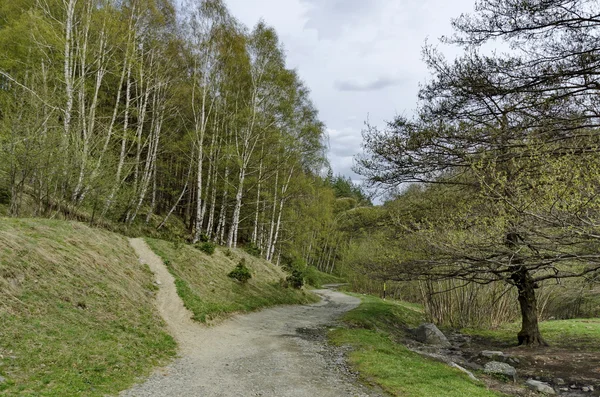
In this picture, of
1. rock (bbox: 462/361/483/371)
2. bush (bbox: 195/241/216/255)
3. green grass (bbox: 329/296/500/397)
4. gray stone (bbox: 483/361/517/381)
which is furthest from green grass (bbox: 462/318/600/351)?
bush (bbox: 195/241/216/255)

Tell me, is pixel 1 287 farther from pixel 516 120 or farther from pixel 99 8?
pixel 99 8

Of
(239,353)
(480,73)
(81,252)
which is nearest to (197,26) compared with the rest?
(81,252)

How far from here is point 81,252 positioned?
8.63m

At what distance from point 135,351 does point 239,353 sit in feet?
7.07

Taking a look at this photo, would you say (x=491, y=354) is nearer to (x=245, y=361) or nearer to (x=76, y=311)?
(x=245, y=361)

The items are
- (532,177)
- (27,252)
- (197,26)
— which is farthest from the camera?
(197,26)

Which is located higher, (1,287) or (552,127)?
(552,127)

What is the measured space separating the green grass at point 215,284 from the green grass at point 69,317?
166 cm

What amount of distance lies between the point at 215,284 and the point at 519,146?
425 inches

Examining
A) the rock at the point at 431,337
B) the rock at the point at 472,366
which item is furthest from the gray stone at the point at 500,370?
the rock at the point at 431,337

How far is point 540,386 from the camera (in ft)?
22.1

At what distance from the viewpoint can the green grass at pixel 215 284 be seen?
10.8 meters

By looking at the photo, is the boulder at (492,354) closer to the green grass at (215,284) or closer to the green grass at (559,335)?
the green grass at (559,335)

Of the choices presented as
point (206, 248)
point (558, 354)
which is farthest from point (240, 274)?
point (558, 354)
